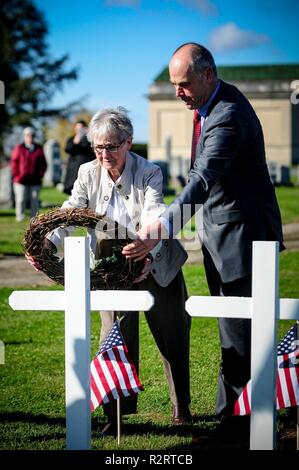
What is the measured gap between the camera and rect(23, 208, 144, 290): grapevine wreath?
13.3 feet

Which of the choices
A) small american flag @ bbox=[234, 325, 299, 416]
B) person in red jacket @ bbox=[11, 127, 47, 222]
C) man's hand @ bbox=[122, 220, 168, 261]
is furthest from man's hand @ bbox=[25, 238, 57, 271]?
person in red jacket @ bbox=[11, 127, 47, 222]

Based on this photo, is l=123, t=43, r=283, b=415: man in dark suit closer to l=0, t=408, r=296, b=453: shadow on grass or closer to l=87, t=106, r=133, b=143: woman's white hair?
l=0, t=408, r=296, b=453: shadow on grass

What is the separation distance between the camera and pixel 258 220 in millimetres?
4328

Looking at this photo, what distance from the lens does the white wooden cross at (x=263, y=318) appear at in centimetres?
349

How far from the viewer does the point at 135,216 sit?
15.2 feet

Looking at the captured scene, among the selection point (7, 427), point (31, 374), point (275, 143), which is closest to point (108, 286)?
point (7, 427)

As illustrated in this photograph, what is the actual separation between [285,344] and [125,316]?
1.25 m

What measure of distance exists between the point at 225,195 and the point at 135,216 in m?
0.64

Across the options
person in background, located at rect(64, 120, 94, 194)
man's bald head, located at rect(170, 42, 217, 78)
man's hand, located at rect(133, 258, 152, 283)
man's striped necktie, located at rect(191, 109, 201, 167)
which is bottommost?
man's hand, located at rect(133, 258, 152, 283)

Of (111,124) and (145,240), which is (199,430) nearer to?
(145,240)

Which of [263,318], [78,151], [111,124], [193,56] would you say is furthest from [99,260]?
[78,151]

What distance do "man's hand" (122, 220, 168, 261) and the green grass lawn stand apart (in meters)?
1.15
